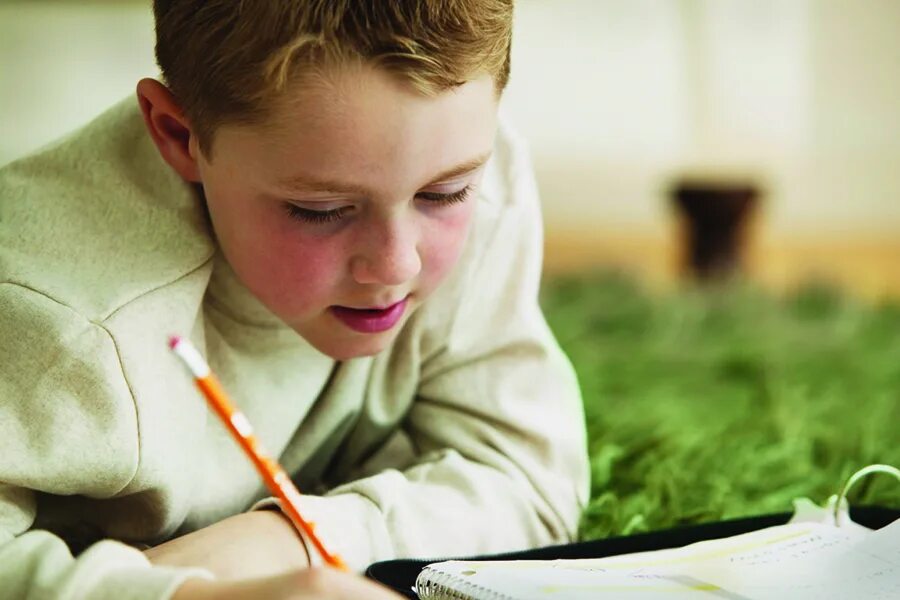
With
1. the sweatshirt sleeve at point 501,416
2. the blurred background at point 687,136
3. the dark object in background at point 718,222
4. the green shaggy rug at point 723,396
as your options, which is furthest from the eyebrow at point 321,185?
the dark object in background at point 718,222

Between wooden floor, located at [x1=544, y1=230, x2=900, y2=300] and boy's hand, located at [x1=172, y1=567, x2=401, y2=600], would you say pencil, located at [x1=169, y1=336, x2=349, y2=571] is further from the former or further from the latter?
wooden floor, located at [x1=544, y1=230, x2=900, y2=300]

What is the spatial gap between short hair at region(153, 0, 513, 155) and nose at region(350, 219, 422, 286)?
0.07 metres

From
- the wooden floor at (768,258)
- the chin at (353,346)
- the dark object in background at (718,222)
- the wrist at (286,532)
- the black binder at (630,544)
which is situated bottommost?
the wooden floor at (768,258)

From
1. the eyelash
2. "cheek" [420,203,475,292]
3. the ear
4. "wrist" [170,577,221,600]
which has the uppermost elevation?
the ear

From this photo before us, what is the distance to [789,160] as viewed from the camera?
2.25 metres

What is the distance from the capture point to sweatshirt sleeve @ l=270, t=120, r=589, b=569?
768mm

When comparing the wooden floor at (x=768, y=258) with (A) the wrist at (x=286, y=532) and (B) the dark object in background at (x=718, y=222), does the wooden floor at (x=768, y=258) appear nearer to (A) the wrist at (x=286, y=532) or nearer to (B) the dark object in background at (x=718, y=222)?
(B) the dark object in background at (x=718, y=222)

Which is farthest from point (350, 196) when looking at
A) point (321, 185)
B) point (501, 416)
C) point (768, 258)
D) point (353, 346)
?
point (768, 258)

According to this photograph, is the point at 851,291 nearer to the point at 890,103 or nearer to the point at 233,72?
the point at 890,103

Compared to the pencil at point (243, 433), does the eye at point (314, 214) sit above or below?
above

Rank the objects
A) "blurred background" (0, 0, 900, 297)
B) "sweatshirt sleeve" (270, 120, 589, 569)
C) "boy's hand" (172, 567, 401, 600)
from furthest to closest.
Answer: "blurred background" (0, 0, 900, 297)
"sweatshirt sleeve" (270, 120, 589, 569)
"boy's hand" (172, 567, 401, 600)

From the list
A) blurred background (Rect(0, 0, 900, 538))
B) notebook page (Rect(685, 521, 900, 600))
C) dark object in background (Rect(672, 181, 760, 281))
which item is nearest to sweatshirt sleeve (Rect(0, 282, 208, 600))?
notebook page (Rect(685, 521, 900, 600))

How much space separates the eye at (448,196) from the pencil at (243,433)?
0.16 metres

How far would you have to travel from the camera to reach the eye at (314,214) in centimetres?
63
